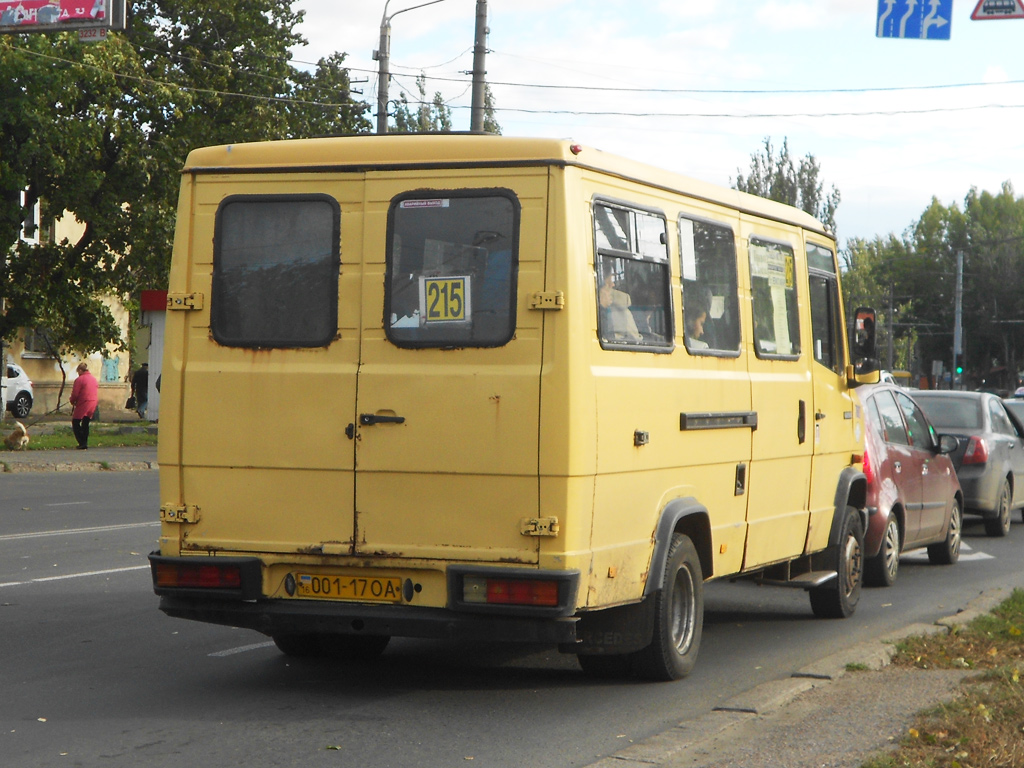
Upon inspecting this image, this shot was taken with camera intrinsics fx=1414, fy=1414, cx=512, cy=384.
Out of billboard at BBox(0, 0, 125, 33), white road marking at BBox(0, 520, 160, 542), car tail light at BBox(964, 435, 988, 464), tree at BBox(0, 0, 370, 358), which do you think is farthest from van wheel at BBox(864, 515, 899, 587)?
tree at BBox(0, 0, 370, 358)

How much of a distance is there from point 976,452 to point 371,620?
35.9 feet

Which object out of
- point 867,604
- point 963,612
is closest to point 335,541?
point 963,612

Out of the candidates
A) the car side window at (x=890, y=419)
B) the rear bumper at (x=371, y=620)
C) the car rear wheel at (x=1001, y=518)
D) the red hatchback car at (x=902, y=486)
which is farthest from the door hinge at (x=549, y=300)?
the car rear wheel at (x=1001, y=518)

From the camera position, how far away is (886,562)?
11.4 metres

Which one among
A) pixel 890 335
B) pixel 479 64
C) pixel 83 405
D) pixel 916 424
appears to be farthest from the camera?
pixel 890 335

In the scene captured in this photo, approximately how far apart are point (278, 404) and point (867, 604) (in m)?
5.60

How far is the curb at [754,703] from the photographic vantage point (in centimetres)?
548

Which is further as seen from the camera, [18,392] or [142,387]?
[18,392]

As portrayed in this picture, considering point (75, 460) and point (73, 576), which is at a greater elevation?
point (75, 460)

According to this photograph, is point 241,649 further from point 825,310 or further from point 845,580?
point 825,310

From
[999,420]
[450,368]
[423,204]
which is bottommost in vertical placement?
[999,420]

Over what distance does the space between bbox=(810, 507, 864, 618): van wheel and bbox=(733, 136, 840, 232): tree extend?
219 feet

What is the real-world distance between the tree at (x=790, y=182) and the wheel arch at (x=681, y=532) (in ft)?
228

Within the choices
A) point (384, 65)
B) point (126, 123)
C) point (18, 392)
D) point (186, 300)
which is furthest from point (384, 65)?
point (186, 300)
